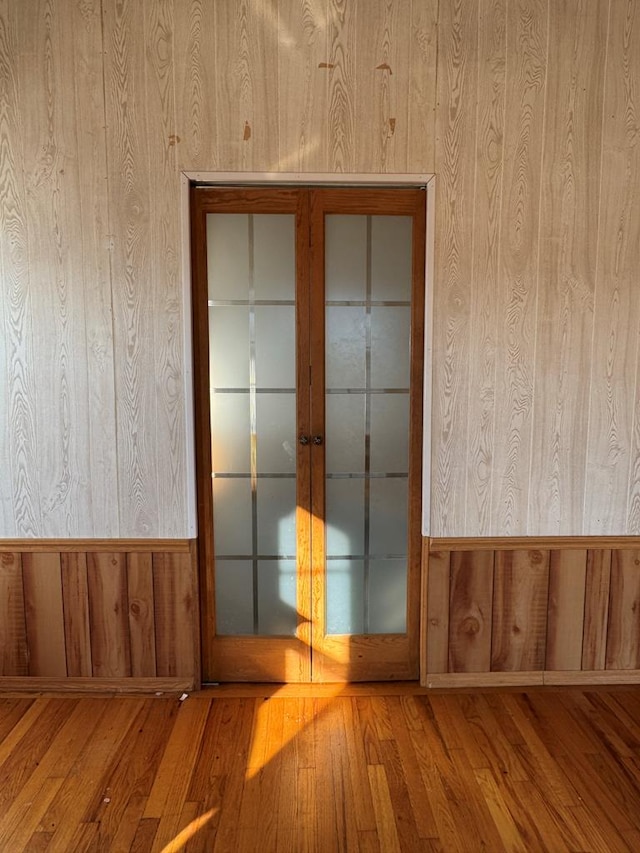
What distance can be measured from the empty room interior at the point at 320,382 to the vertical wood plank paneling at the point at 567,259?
0.01 m

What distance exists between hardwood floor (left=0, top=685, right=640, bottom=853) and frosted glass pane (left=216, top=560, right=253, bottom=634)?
271mm

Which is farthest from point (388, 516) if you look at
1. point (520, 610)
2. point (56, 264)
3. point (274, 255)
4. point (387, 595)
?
point (56, 264)

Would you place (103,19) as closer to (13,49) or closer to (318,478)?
(13,49)

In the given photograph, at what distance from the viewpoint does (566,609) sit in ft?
9.18

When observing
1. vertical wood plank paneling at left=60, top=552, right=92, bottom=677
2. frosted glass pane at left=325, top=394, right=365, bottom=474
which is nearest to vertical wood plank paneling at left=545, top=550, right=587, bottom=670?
frosted glass pane at left=325, top=394, right=365, bottom=474

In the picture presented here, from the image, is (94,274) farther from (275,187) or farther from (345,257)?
(345,257)

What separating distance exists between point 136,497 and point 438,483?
1.32 meters

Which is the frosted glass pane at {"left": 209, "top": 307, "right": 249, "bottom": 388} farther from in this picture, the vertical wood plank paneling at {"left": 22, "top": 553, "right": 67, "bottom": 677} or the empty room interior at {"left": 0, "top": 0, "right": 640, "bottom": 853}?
the vertical wood plank paneling at {"left": 22, "top": 553, "right": 67, "bottom": 677}

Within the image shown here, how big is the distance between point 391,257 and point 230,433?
104 cm

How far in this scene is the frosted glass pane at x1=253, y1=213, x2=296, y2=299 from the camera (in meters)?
2.65

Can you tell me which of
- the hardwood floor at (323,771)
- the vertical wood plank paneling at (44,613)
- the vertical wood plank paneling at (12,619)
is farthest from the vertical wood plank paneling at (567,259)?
the vertical wood plank paneling at (12,619)

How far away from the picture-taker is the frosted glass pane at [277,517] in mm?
2768

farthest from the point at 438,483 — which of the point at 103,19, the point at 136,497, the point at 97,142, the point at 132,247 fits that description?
the point at 103,19

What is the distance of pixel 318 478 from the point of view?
108 inches
